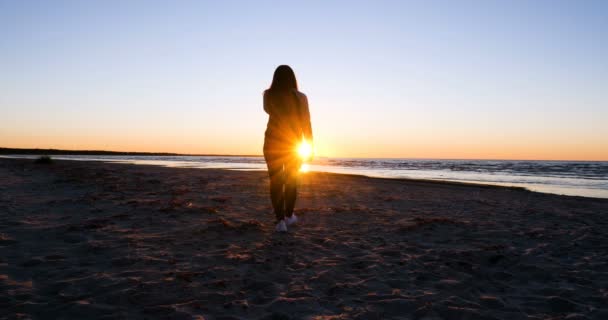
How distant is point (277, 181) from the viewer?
223 inches

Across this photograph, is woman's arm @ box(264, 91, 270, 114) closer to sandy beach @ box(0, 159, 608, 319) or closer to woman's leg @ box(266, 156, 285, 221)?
woman's leg @ box(266, 156, 285, 221)

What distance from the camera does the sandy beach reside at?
2.81 metres

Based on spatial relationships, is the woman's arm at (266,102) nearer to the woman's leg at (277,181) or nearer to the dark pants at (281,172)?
the dark pants at (281,172)

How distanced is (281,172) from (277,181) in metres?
0.15

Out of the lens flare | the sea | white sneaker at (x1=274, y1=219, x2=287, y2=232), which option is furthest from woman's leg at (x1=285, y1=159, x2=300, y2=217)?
the sea

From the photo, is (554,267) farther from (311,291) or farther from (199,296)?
(199,296)

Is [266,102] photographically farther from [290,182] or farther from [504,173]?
[504,173]


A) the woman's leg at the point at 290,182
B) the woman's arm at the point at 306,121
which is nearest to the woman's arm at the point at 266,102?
the woman's arm at the point at 306,121

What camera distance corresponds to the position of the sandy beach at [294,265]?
2.81 meters

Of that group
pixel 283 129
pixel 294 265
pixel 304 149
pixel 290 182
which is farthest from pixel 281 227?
pixel 294 265

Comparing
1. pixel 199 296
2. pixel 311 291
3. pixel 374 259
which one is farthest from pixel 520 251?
pixel 199 296

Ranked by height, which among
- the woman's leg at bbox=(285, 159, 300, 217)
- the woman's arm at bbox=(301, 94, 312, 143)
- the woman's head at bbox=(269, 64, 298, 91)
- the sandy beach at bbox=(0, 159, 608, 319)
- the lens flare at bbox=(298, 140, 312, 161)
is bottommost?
Answer: the sandy beach at bbox=(0, 159, 608, 319)

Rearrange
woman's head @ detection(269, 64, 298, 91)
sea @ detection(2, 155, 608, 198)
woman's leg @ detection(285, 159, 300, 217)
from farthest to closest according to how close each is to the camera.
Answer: sea @ detection(2, 155, 608, 198)
woman's leg @ detection(285, 159, 300, 217)
woman's head @ detection(269, 64, 298, 91)

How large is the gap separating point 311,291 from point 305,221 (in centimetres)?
330
